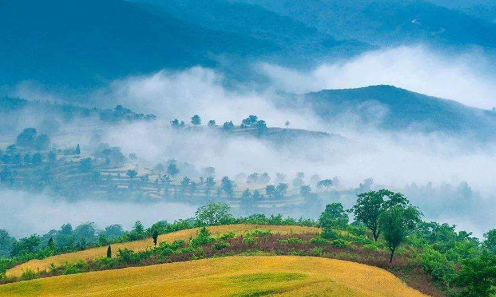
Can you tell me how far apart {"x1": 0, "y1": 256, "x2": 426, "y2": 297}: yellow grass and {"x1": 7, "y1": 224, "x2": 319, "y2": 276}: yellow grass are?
10966mm

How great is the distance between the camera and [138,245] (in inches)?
2972

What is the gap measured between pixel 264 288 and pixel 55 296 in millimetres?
18268

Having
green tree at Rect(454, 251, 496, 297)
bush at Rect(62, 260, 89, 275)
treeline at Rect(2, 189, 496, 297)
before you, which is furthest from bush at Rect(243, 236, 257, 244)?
green tree at Rect(454, 251, 496, 297)

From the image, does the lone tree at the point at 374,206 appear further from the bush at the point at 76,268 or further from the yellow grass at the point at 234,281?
the bush at the point at 76,268

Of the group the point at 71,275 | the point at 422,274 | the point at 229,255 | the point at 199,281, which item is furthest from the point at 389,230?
the point at 71,275

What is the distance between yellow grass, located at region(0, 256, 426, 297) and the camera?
45062 mm

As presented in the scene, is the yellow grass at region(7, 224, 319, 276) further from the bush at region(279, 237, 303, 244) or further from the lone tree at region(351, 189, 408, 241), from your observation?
the bush at region(279, 237, 303, 244)

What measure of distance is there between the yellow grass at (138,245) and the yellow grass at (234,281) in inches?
432

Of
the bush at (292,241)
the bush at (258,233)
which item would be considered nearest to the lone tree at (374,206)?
the bush at (258,233)

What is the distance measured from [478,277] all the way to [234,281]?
1994cm

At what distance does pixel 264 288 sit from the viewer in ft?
148

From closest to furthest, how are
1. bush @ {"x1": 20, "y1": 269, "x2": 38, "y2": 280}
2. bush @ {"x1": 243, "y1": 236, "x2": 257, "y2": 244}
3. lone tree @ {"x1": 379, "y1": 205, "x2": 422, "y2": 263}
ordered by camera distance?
bush @ {"x1": 20, "y1": 269, "x2": 38, "y2": 280} → lone tree @ {"x1": 379, "y1": 205, "x2": 422, "y2": 263} → bush @ {"x1": 243, "y1": 236, "x2": 257, "y2": 244}

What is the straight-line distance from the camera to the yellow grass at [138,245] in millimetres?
66325

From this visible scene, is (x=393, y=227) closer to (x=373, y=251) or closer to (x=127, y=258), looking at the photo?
(x=373, y=251)
